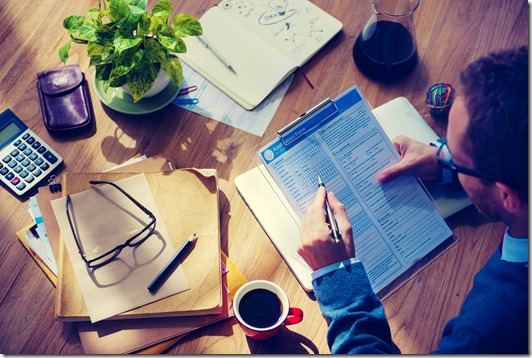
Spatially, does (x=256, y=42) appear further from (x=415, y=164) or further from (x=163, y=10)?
(x=415, y=164)

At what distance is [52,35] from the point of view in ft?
3.98

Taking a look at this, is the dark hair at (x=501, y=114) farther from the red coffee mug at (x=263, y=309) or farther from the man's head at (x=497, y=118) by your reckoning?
the red coffee mug at (x=263, y=309)

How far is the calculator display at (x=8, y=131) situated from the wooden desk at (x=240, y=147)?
38mm

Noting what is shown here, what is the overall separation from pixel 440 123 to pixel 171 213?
641 millimetres

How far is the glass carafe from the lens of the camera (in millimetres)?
1126

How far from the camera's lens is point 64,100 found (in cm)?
111

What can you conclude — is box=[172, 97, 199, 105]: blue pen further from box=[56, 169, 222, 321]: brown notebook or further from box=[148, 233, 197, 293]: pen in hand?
box=[148, 233, 197, 293]: pen in hand

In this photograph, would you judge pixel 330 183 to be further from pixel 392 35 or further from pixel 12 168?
pixel 12 168

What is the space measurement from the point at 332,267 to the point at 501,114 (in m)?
0.40

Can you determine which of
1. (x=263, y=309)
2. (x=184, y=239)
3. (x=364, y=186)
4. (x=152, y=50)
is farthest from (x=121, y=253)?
(x=364, y=186)

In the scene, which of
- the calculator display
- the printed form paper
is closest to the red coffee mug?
the printed form paper

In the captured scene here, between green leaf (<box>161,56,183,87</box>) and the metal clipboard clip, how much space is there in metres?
0.24

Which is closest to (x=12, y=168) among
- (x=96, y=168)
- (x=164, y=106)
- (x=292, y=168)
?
(x=96, y=168)

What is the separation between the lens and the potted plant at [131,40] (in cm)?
95
